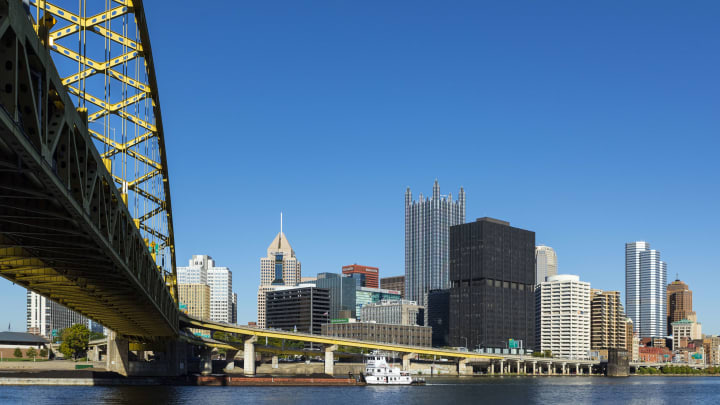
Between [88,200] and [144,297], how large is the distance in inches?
1193

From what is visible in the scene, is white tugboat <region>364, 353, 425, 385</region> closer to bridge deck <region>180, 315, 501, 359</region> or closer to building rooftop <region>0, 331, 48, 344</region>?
bridge deck <region>180, 315, 501, 359</region>

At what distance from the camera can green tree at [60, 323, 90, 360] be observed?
167375 mm

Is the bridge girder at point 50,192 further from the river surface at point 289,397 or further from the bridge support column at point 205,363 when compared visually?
the bridge support column at point 205,363

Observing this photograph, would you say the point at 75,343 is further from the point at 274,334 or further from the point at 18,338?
the point at 274,334

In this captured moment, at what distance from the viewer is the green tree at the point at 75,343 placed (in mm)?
167375

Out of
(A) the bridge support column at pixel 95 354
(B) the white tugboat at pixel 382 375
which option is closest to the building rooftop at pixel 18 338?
(A) the bridge support column at pixel 95 354

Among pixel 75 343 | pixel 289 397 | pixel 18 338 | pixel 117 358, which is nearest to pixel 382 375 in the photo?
pixel 289 397

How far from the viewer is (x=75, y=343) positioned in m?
167

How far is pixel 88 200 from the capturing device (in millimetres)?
29281

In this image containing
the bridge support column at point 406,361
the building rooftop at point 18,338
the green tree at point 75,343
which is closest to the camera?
the green tree at point 75,343

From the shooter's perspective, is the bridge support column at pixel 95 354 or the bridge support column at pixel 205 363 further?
the bridge support column at pixel 95 354

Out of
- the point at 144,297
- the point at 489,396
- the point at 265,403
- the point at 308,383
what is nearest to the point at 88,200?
the point at 144,297

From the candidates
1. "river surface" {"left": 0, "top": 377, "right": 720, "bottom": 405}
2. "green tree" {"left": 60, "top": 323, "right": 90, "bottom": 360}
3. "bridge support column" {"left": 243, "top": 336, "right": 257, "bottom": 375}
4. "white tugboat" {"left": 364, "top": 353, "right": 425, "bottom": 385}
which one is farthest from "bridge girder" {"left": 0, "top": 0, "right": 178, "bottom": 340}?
"green tree" {"left": 60, "top": 323, "right": 90, "bottom": 360}

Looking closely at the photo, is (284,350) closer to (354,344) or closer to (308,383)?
(354,344)
